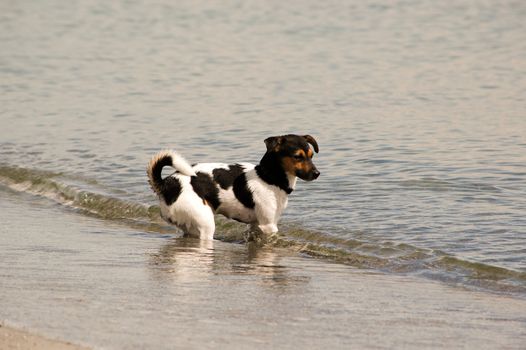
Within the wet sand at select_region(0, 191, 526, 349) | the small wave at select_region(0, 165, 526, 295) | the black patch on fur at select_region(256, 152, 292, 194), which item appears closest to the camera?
the wet sand at select_region(0, 191, 526, 349)

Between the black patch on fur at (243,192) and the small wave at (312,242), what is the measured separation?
0.47 m

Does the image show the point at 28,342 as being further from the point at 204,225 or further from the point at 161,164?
the point at 204,225

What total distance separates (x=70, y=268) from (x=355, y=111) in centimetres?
934

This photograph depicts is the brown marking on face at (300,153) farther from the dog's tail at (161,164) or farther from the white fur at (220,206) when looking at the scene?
the dog's tail at (161,164)

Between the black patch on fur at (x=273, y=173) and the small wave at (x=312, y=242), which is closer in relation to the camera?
the small wave at (x=312, y=242)

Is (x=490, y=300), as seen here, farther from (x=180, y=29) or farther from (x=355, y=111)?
(x=180, y=29)

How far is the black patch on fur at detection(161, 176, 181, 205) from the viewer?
9805 millimetres

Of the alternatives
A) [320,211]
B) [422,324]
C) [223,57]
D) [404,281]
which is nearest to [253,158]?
[320,211]

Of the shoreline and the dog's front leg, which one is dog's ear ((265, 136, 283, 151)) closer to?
the dog's front leg

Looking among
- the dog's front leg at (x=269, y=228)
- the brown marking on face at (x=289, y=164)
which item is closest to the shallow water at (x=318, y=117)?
the dog's front leg at (x=269, y=228)

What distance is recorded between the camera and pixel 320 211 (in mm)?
11523

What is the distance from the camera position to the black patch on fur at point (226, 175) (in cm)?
1017

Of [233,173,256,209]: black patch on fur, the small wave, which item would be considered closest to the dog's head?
[233,173,256,209]: black patch on fur

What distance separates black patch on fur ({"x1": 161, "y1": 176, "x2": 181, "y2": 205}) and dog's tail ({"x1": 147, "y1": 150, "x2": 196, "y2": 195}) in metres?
0.04
